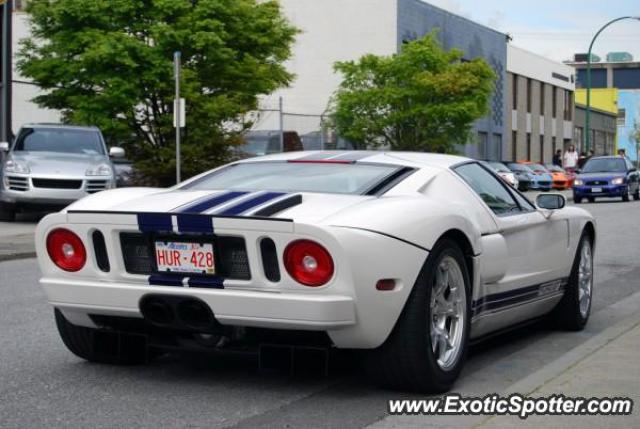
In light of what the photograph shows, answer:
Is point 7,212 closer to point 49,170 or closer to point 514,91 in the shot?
point 49,170

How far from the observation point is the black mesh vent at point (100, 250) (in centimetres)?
607

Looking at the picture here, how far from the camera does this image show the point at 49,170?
20266 mm

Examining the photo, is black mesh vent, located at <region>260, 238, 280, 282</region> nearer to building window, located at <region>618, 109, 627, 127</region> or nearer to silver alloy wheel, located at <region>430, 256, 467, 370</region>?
silver alloy wheel, located at <region>430, 256, 467, 370</region>

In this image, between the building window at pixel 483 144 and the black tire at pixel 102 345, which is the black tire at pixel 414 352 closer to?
the black tire at pixel 102 345

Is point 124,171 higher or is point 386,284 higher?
point 386,284

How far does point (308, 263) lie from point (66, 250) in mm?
1399

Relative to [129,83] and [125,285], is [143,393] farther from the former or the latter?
[129,83]

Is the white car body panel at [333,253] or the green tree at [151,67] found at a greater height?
the green tree at [151,67]

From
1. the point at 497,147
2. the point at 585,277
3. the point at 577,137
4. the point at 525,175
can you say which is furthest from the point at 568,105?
the point at 585,277

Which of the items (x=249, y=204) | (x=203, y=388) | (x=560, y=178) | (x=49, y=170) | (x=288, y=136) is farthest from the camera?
(x=560, y=178)

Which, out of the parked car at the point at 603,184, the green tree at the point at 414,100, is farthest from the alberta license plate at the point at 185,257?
the green tree at the point at 414,100

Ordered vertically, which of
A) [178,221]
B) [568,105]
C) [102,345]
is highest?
[568,105]

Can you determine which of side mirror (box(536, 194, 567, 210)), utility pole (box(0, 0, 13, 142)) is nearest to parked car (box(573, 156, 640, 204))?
utility pole (box(0, 0, 13, 142))

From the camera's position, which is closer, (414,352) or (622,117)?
(414,352)
